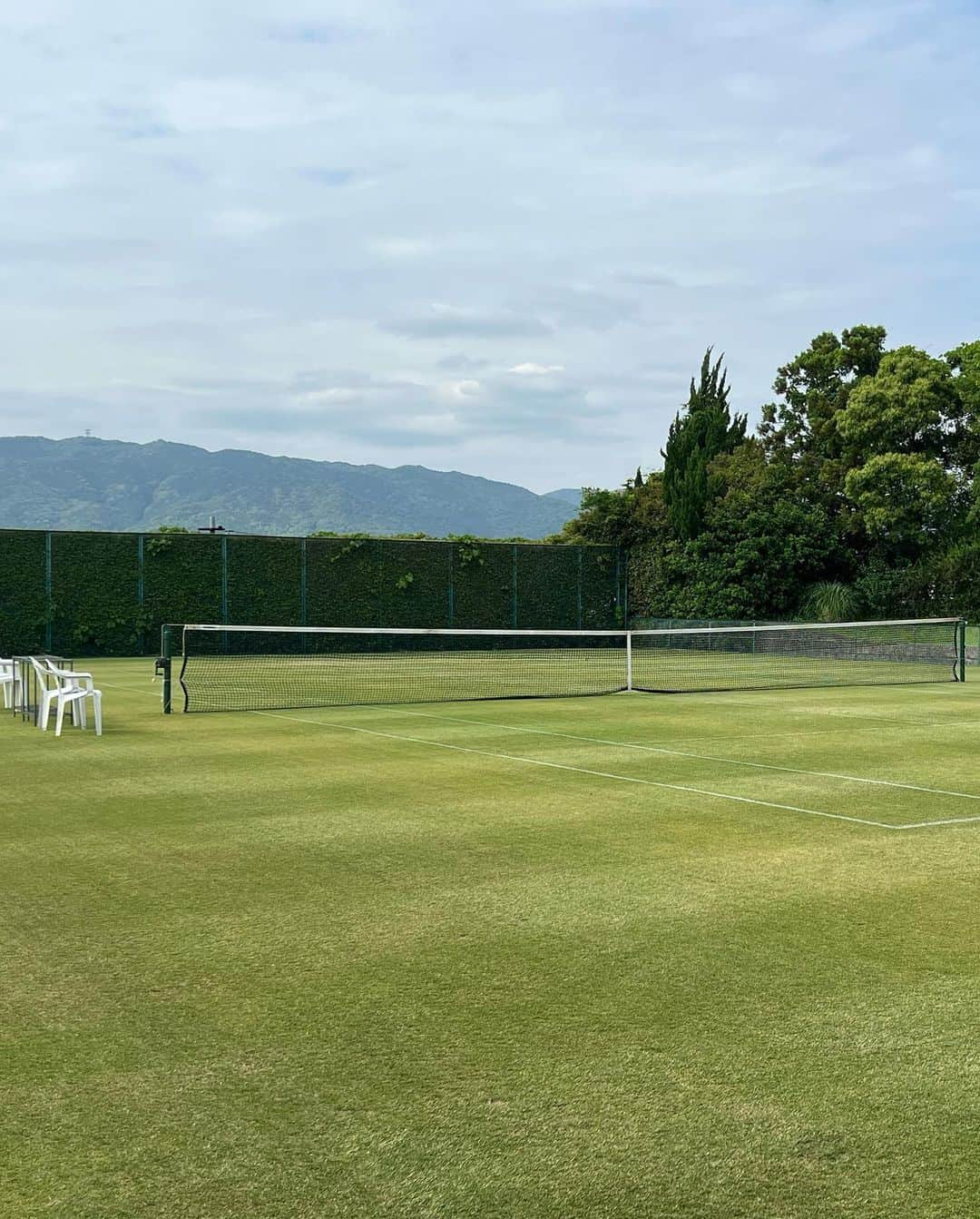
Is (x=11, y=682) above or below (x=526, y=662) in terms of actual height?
above

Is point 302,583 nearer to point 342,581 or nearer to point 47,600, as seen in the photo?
point 342,581

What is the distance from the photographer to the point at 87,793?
10219 mm

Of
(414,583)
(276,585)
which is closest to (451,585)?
(414,583)

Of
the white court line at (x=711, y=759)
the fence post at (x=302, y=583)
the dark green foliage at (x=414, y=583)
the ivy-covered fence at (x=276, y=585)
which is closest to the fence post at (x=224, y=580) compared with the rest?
the ivy-covered fence at (x=276, y=585)

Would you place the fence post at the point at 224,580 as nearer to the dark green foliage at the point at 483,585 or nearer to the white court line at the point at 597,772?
the dark green foliage at the point at 483,585

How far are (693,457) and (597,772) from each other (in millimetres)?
28572

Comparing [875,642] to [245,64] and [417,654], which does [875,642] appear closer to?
[417,654]

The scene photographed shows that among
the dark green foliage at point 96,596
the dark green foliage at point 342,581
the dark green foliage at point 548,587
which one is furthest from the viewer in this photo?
the dark green foliage at point 548,587

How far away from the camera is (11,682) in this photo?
59.0 ft

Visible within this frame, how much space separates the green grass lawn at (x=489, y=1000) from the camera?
3.54 meters

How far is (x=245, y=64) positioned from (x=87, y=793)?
1293cm

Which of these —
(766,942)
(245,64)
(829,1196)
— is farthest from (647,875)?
(245,64)

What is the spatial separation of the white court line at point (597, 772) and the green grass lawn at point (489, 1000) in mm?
72

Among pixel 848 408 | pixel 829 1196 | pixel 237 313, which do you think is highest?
pixel 237 313
